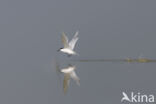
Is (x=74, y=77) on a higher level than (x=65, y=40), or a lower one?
lower

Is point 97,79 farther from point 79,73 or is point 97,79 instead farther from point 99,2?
point 99,2

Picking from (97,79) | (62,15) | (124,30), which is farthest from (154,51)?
(62,15)

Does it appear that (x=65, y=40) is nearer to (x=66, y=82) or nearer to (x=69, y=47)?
(x=69, y=47)

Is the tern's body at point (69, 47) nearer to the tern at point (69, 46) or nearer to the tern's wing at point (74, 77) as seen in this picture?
the tern at point (69, 46)

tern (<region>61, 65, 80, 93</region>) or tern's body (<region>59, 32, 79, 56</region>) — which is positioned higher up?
tern's body (<region>59, 32, 79, 56</region>)

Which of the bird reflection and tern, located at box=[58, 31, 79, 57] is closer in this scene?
the bird reflection

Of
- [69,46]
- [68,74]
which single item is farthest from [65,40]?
[68,74]

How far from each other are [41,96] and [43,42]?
1.46ft

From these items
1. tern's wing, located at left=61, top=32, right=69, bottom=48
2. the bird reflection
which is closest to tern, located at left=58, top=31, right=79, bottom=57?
tern's wing, located at left=61, top=32, right=69, bottom=48

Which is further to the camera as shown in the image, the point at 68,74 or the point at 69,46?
the point at 69,46

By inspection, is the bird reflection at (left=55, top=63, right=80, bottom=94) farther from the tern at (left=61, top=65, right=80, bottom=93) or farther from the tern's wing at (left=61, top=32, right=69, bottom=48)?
the tern's wing at (left=61, top=32, right=69, bottom=48)

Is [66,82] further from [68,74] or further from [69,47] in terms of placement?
[69,47]

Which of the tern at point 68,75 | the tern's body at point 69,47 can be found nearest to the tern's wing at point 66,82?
the tern at point 68,75

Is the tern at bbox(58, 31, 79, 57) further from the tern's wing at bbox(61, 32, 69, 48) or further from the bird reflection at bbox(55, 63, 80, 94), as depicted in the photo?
the bird reflection at bbox(55, 63, 80, 94)
